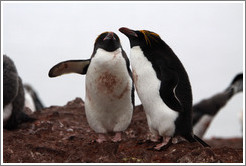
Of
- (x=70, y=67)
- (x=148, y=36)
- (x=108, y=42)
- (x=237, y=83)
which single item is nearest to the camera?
(x=148, y=36)

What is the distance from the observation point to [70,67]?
12.7 feet

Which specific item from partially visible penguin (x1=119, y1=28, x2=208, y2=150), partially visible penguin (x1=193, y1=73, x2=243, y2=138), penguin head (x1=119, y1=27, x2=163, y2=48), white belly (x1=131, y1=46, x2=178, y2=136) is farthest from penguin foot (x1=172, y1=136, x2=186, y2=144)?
partially visible penguin (x1=193, y1=73, x2=243, y2=138)

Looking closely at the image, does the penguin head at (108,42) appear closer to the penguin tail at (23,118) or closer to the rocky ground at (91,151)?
the rocky ground at (91,151)

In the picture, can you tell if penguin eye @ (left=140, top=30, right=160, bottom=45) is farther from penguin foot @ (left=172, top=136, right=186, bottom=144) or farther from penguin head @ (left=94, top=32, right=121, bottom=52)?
penguin foot @ (left=172, top=136, right=186, bottom=144)

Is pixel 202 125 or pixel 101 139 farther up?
pixel 101 139

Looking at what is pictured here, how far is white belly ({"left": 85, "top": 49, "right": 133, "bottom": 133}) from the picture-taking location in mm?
3535

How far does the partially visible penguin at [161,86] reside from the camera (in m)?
3.21

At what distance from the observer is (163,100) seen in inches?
127

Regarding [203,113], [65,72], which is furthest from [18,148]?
[203,113]

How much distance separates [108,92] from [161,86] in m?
0.66

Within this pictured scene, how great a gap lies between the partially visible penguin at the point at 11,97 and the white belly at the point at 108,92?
4.09ft

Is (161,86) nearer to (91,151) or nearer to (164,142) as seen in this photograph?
(164,142)

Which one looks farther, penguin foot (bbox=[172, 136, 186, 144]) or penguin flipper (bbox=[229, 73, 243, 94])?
penguin flipper (bbox=[229, 73, 243, 94])

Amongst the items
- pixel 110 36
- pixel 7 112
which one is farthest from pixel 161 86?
pixel 7 112
